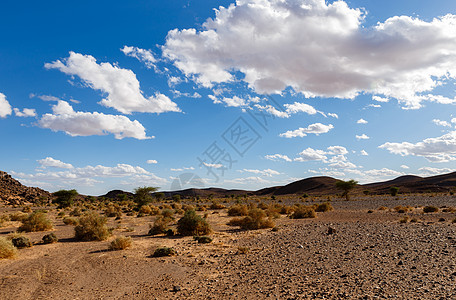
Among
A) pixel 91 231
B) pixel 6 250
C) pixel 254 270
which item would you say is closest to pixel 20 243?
pixel 6 250

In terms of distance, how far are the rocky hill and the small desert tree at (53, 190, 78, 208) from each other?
2208 cm

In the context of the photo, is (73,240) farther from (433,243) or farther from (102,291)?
(433,243)

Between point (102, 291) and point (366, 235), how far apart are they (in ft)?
42.3

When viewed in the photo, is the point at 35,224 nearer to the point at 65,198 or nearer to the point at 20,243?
the point at 20,243

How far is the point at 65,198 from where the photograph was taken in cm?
5006

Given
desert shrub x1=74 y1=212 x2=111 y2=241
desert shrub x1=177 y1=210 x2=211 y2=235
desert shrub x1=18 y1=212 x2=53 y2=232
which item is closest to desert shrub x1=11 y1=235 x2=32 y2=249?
desert shrub x1=74 y1=212 x2=111 y2=241

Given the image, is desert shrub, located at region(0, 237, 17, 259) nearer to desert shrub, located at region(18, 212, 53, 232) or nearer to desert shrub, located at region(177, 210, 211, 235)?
desert shrub, located at region(177, 210, 211, 235)

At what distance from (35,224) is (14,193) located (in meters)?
70.4

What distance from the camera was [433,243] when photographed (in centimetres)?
1256

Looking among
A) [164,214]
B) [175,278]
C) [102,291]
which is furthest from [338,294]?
[164,214]

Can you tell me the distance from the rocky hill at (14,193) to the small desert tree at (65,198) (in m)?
22.1

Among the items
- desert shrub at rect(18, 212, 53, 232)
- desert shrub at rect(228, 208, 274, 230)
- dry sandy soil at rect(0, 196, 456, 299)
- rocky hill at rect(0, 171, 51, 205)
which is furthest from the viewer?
rocky hill at rect(0, 171, 51, 205)

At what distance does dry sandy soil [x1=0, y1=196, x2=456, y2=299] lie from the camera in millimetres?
7867

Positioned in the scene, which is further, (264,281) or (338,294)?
(264,281)
